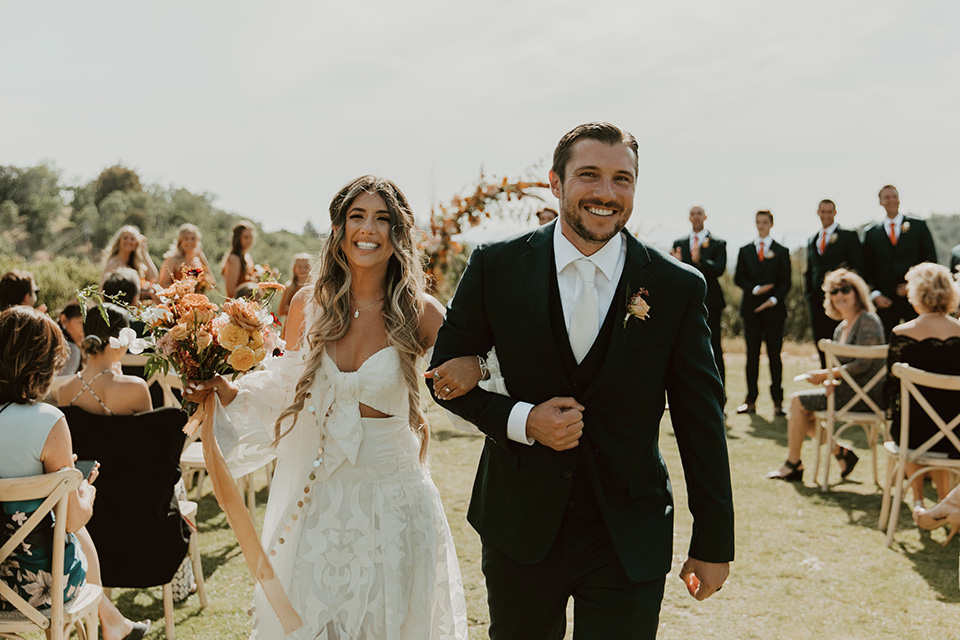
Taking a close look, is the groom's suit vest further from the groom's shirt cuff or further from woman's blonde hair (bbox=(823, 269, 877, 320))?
woman's blonde hair (bbox=(823, 269, 877, 320))

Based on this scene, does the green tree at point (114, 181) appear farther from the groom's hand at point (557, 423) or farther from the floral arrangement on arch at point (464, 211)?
the groom's hand at point (557, 423)

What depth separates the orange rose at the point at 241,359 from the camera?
2.93 m

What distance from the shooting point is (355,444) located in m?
3.14

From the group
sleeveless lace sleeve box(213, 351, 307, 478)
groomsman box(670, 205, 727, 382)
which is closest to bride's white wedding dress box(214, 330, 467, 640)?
sleeveless lace sleeve box(213, 351, 307, 478)

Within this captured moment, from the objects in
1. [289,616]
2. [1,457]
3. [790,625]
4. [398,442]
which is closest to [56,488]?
[1,457]

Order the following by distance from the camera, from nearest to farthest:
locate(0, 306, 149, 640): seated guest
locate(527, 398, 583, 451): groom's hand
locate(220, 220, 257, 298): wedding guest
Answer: locate(527, 398, 583, 451): groom's hand, locate(0, 306, 149, 640): seated guest, locate(220, 220, 257, 298): wedding guest

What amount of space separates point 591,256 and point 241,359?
1.38 m

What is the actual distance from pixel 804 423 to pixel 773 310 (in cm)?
349

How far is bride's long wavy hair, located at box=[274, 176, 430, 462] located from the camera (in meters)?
3.26

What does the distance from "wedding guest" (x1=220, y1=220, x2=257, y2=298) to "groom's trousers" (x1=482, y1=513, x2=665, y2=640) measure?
7.12 metres

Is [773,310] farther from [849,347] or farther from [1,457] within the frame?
[1,457]

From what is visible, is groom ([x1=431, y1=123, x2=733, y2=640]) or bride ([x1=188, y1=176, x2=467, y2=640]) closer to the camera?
groom ([x1=431, y1=123, x2=733, y2=640])

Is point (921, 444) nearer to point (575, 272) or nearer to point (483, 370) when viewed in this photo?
point (575, 272)

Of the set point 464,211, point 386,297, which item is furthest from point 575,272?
point 464,211
